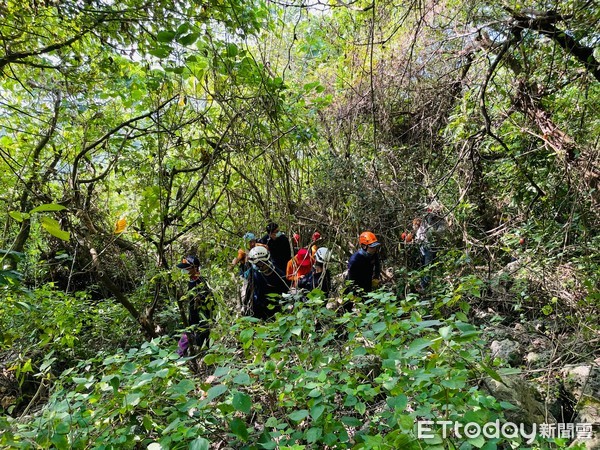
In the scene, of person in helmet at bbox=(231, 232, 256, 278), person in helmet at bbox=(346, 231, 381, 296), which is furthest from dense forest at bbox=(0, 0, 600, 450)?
person in helmet at bbox=(346, 231, 381, 296)

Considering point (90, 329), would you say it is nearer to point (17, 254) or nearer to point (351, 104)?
point (17, 254)

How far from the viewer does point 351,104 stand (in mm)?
6484

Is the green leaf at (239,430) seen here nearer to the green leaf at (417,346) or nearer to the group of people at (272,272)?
the green leaf at (417,346)

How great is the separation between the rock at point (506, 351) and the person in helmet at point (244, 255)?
2648mm

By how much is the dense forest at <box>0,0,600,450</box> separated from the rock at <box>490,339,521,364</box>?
2 cm

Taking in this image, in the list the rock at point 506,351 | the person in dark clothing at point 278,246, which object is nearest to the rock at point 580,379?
the rock at point 506,351

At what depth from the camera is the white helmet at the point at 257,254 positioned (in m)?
3.93

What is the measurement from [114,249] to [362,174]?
176 inches

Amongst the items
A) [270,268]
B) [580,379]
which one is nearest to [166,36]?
[270,268]

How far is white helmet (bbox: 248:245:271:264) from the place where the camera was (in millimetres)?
3932

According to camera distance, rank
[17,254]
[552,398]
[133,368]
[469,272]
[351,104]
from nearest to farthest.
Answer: [17,254], [133,368], [552,398], [469,272], [351,104]

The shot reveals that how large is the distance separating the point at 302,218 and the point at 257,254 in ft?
4.41

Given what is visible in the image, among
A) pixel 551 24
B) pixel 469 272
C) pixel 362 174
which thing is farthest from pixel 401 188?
pixel 551 24

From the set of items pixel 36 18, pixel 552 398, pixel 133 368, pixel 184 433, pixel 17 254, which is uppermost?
pixel 36 18
